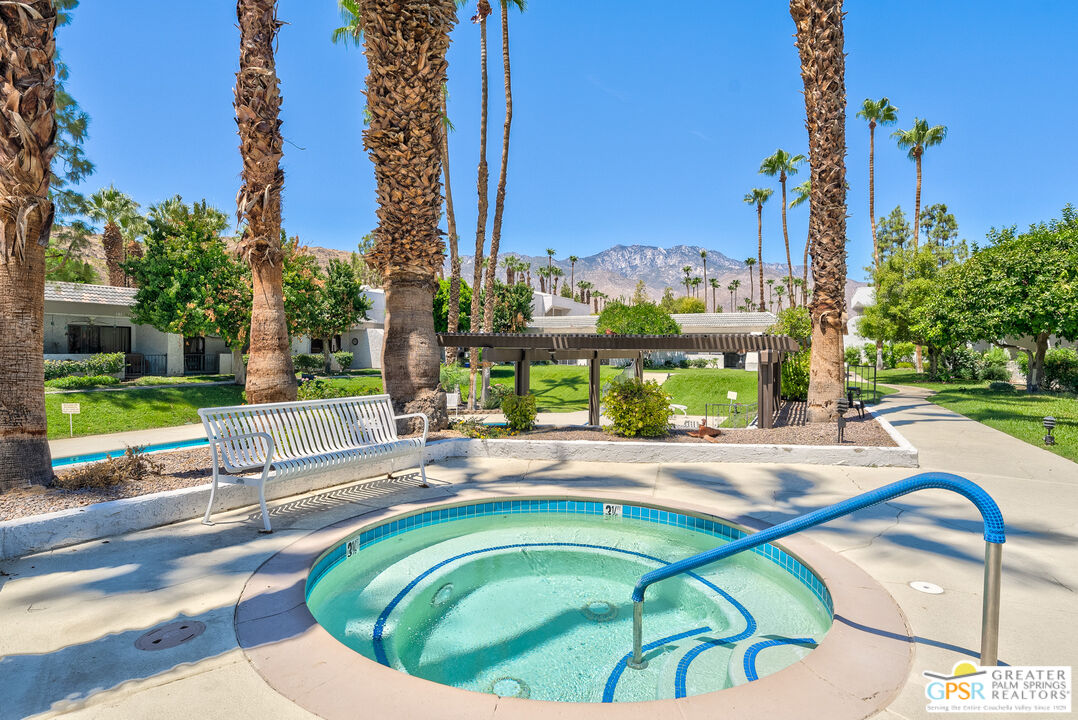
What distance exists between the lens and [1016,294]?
17016 millimetres

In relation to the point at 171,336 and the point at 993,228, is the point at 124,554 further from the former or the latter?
the point at 993,228

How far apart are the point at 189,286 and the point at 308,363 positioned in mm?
9504

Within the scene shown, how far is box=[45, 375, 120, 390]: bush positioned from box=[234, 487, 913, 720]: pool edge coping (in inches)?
822

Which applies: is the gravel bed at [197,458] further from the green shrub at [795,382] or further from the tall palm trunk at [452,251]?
the tall palm trunk at [452,251]

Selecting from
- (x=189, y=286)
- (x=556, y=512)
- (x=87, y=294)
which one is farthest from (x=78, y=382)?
(x=556, y=512)

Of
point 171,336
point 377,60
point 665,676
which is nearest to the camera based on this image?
point 665,676

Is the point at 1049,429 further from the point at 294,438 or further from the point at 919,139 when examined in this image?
the point at 919,139

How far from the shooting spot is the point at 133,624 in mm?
3195

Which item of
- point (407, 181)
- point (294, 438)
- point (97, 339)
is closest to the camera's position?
point (294, 438)

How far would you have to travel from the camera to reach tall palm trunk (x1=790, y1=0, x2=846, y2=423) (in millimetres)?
10766

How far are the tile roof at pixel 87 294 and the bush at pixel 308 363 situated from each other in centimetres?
788

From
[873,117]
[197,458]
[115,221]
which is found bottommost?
[197,458]

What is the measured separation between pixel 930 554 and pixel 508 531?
3.87 metres

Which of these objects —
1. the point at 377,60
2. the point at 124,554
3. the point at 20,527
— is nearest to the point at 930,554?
the point at 124,554
